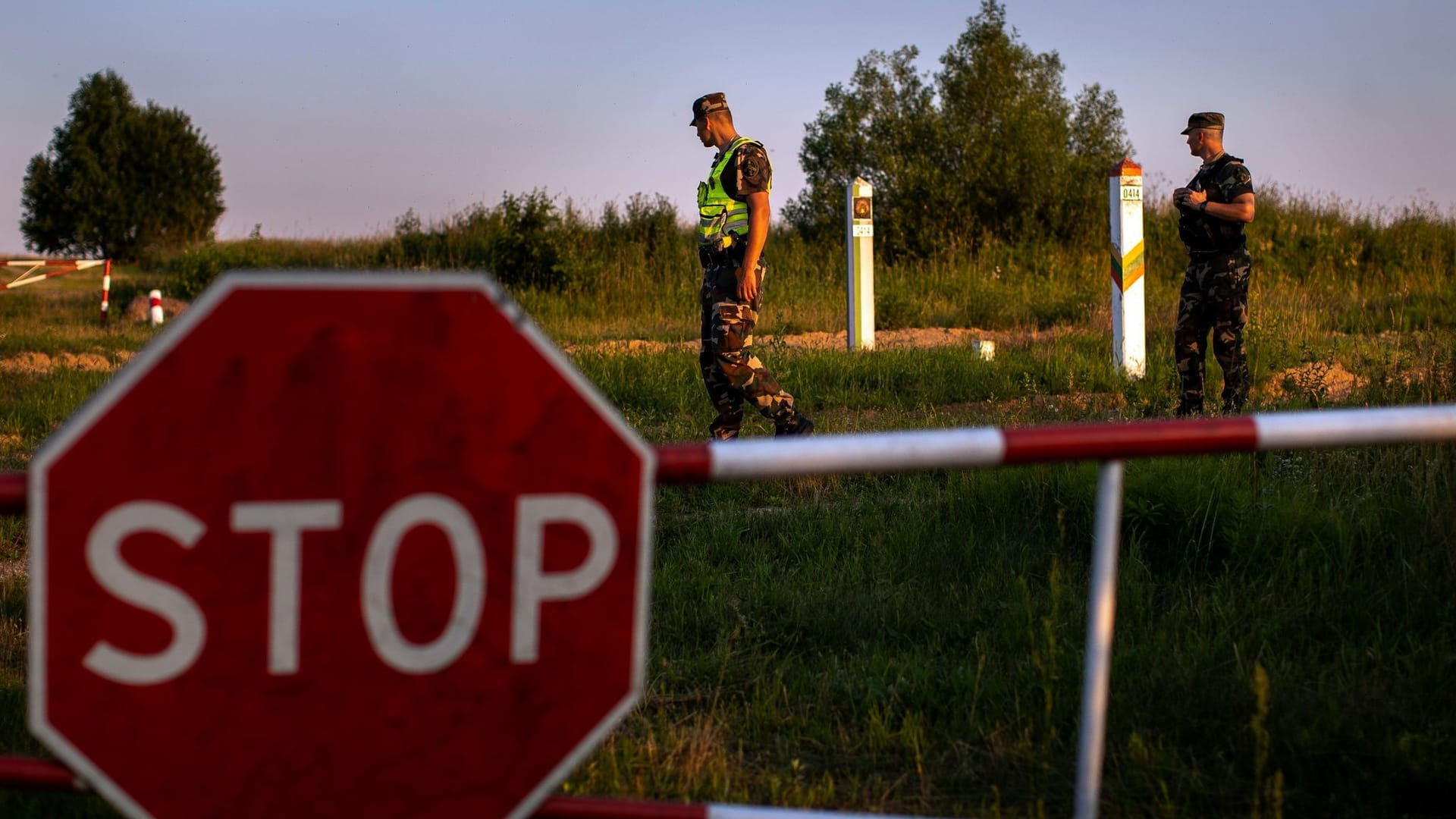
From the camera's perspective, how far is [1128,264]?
837 centimetres

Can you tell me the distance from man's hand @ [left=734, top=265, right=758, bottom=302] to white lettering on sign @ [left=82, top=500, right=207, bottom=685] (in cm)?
470

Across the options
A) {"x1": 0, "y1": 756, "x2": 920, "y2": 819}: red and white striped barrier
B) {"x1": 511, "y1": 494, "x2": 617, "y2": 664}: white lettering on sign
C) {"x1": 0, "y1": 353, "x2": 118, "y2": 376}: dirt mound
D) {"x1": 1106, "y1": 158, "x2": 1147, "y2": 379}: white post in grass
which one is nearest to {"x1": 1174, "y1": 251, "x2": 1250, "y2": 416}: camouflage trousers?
{"x1": 1106, "y1": 158, "x2": 1147, "y2": 379}: white post in grass

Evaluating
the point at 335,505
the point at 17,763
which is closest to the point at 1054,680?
the point at 335,505

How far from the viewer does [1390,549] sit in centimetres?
353

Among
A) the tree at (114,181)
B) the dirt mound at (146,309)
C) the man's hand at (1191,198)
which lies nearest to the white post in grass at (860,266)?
the man's hand at (1191,198)

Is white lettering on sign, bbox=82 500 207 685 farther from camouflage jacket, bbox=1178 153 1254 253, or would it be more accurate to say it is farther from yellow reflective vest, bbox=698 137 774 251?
camouflage jacket, bbox=1178 153 1254 253

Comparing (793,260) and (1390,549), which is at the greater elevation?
(793,260)

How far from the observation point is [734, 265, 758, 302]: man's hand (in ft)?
19.9

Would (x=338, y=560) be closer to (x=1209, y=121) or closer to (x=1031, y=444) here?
(x=1031, y=444)

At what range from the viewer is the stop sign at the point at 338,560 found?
1461 mm

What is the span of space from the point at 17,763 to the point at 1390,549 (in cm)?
347

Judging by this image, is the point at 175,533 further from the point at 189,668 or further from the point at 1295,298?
the point at 1295,298

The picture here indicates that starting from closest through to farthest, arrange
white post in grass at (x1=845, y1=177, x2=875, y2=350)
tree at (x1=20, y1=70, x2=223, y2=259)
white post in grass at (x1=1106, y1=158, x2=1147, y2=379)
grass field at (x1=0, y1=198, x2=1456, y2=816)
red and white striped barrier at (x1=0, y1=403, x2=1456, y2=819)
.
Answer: red and white striped barrier at (x1=0, y1=403, x2=1456, y2=819) → grass field at (x1=0, y1=198, x2=1456, y2=816) → white post in grass at (x1=1106, y1=158, x2=1147, y2=379) → white post in grass at (x1=845, y1=177, x2=875, y2=350) → tree at (x1=20, y1=70, x2=223, y2=259)

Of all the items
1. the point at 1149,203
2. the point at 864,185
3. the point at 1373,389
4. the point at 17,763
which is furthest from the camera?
the point at 1149,203
